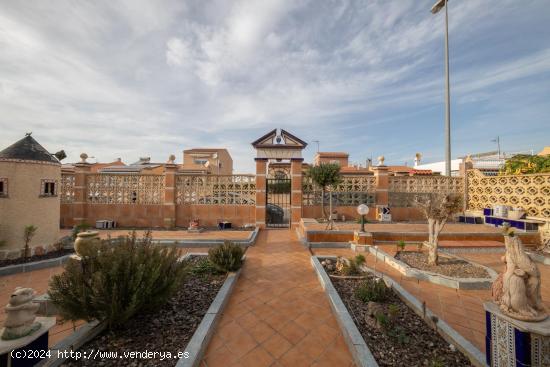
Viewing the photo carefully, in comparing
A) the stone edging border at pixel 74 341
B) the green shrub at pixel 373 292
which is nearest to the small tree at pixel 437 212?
the green shrub at pixel 373 292

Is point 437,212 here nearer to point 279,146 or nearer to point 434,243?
point 434,243

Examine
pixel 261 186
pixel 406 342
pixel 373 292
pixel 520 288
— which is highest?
pixel 261 186

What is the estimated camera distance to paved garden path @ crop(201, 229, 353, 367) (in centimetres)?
267

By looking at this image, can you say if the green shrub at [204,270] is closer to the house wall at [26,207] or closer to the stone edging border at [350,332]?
the stone edging border at [350,332]

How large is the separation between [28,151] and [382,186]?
1407cm

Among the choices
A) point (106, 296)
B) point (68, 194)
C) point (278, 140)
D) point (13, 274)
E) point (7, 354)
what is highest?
point (278, 140)

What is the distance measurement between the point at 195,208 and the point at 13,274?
5.79 metres

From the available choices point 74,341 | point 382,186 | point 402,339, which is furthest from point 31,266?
point 382,186

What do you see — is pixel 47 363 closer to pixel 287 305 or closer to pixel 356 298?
pixel 287 305

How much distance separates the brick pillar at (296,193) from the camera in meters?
10.1

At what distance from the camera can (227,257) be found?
495cm

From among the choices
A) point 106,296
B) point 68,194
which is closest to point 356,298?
point 106,296

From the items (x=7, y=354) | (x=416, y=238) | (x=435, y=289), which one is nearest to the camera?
(x=7, y=354)

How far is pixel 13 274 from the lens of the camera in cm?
539
